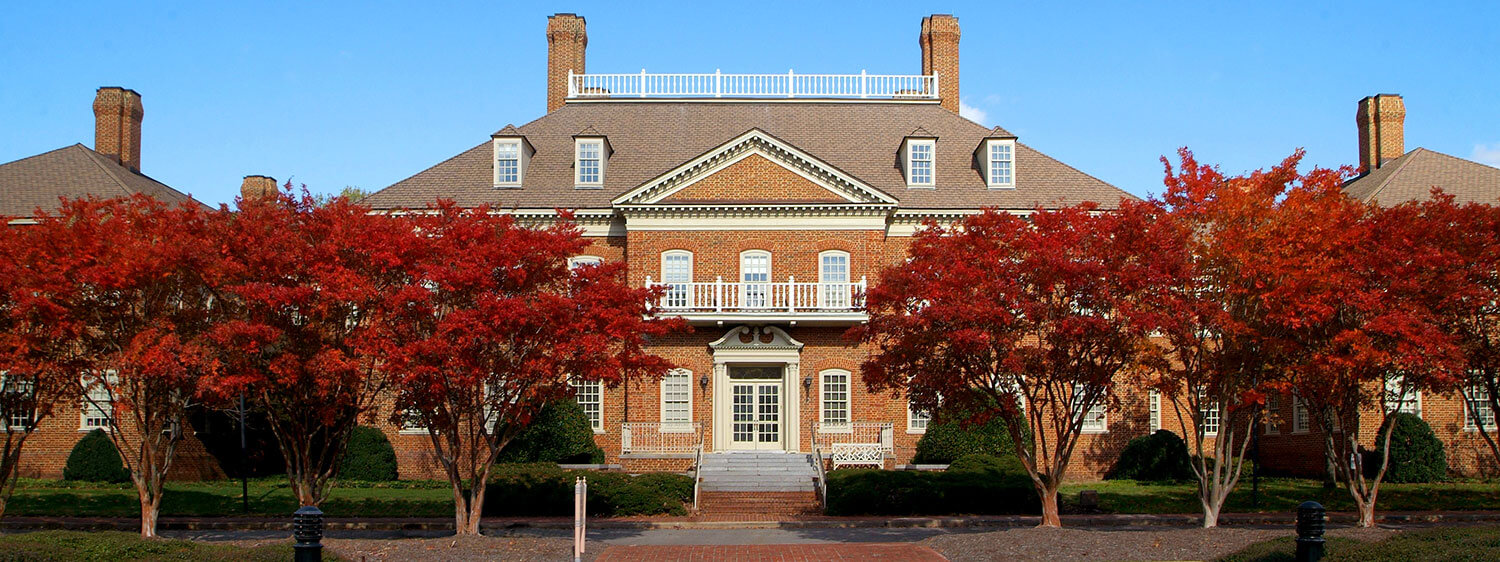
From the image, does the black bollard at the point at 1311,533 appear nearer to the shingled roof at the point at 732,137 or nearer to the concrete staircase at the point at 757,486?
the concrete staircase at the point at 757,486

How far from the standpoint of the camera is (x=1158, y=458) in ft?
99.8

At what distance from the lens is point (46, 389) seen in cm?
1939

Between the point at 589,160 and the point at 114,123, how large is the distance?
1557 centimetres

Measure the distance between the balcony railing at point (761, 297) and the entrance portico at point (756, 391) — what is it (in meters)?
0.70

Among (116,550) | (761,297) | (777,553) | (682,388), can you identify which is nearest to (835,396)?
(761,297)

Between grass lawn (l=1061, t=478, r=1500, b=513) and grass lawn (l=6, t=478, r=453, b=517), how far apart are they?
13341mm

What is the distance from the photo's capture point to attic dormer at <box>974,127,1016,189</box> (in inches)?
1324

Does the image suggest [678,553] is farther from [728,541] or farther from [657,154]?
[657,154]

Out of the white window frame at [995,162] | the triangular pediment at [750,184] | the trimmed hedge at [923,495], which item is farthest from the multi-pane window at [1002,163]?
the trimmed hedge at [923,495]

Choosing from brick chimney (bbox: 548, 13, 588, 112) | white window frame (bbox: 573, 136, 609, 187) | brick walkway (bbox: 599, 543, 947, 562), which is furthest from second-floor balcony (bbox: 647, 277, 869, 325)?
brick walkway (bbox: 599, 543, 947, 562)

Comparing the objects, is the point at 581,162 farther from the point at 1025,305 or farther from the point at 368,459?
the point at 1025,305

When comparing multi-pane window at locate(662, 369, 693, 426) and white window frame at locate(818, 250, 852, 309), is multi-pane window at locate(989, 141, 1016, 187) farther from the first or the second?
multi-pane window at locate(662, 369, 693, 426)

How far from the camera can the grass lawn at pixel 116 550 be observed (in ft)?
43.4

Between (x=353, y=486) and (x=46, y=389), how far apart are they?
401 inches
